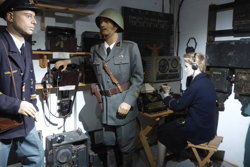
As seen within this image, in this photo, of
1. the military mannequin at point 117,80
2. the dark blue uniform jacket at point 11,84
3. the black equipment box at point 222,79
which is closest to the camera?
the dark blue uniform jacket at point 11,84

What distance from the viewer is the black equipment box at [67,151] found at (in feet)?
7.45

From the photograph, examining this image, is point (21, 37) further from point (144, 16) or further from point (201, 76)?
point (144, 16)

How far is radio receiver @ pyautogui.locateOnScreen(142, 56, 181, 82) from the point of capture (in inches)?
118

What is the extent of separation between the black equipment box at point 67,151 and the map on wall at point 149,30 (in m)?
1.53

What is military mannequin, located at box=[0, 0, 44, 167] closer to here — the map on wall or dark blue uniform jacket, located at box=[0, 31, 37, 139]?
dark blue uniform jacket, located at box=[0, 31, 37, 139]

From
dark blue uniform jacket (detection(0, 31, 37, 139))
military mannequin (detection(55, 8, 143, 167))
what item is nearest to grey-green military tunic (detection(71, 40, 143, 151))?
military mannequin (detection(55, 8, 143, 167))

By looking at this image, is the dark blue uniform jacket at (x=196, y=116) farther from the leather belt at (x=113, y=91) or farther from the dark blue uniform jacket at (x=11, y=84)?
the dark blue uniform jacket at (x=11, y=84)

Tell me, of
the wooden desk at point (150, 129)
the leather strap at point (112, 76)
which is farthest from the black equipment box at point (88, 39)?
the wooden desk at point (150, 129)

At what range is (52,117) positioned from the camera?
8.80 ft

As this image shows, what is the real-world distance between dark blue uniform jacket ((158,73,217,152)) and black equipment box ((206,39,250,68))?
596 mm

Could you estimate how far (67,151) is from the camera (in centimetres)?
230

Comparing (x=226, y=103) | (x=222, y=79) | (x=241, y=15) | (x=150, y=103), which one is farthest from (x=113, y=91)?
(x=241, y=15)

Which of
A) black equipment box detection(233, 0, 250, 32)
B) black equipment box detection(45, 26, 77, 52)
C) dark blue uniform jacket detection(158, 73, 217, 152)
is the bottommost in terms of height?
dark blue uniform jacket detection(158, 73, 217, 152)

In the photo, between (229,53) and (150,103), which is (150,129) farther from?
(229,53)
